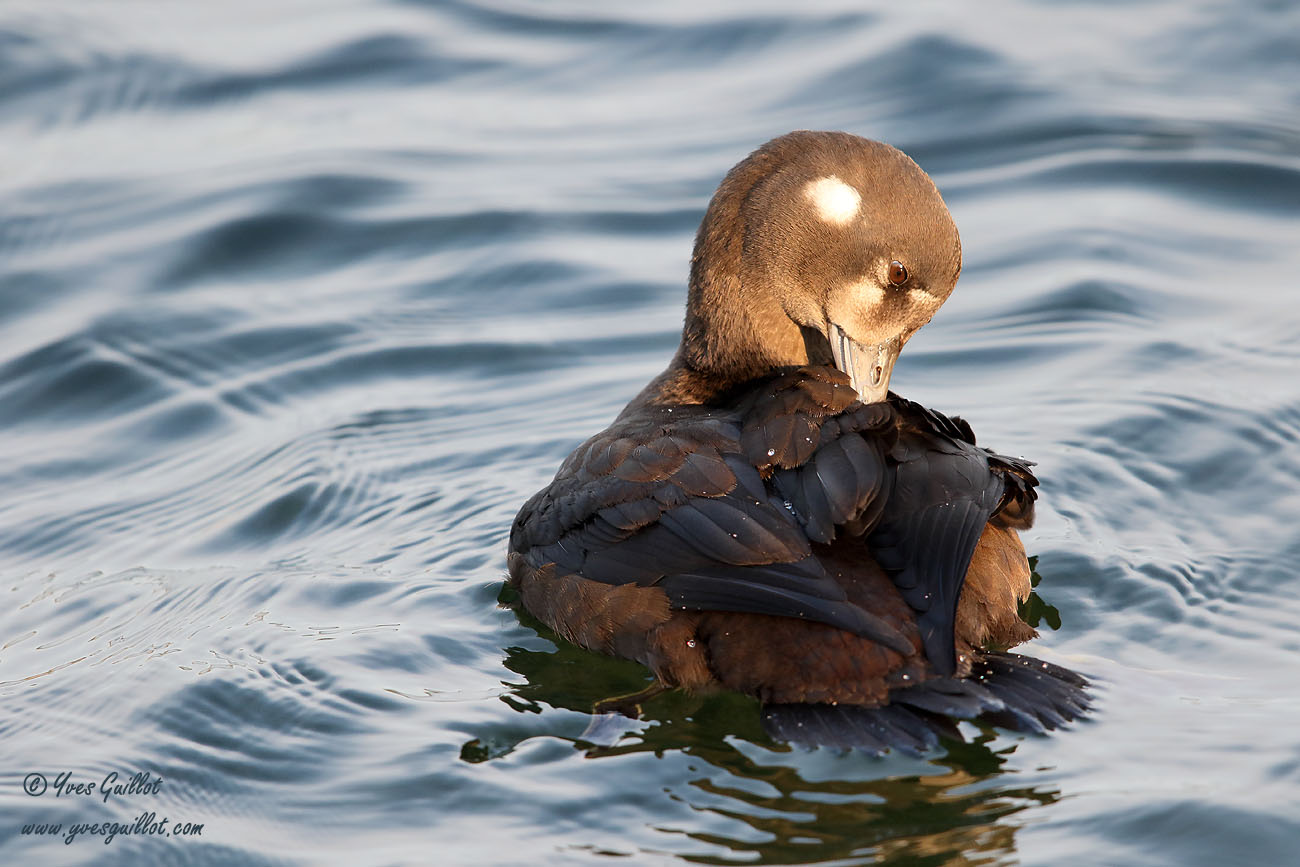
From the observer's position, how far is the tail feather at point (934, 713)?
13.0 feet

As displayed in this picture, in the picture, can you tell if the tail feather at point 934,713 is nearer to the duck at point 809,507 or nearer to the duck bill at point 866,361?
the duck at point 809,507

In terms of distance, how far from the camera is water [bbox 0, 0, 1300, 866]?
13.6ft

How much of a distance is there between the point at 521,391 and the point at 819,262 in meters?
2.42

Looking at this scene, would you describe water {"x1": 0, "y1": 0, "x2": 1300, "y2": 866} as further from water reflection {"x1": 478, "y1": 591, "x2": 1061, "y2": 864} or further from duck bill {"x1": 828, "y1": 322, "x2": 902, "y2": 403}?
duck bill {"x1": 828, "y1": 322, "x2": 902, "y2": 403}

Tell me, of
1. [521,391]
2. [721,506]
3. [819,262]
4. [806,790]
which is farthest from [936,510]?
[521,391]

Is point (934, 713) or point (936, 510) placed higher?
point (936, 510)

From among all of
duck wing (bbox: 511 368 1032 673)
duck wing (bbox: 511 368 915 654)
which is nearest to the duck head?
duck wing (bbox: 511 368 915 654)

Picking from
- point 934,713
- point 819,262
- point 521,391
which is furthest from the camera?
point 521,391

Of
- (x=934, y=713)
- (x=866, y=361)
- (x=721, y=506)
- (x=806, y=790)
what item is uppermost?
(x=866, y=361)

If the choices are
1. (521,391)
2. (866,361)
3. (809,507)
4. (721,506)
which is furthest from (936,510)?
(521,391)

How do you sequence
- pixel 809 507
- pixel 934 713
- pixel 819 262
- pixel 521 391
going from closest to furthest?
pixel 934 713 < pixel 809 507 < pixel 819 262 < pixel 521 391

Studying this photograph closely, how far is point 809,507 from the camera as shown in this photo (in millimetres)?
4340

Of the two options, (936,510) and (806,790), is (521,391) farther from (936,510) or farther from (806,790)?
(806,790)

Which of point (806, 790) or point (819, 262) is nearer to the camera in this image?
point (806, 790)
